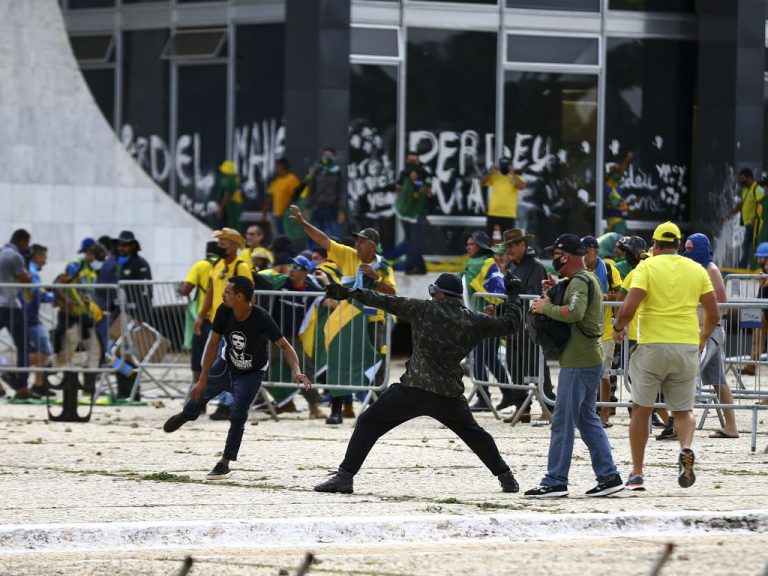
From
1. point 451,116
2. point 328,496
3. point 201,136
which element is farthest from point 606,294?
point 201,136

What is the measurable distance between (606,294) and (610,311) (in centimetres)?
51

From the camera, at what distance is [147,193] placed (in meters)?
25.3

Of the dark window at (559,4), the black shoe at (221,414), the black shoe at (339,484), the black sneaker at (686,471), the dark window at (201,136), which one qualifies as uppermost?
the dark window at (559,4)

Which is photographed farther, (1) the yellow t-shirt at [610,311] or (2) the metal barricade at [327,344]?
(2) the metal barricade at [327,344]

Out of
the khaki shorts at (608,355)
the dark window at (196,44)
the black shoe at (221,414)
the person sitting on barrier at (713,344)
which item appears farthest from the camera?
the dark window at (196,44)

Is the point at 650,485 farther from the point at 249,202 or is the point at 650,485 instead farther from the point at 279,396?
the point at 249,202

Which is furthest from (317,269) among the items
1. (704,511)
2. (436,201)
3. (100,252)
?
(436,201)

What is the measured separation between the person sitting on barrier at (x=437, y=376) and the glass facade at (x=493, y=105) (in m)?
14.0

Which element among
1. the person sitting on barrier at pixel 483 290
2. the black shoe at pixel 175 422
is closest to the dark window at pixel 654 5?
the person sitting on barrier at pixel 483 290

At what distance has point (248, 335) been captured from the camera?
11.9 meters

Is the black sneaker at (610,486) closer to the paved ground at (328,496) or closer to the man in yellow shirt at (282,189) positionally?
the paved ground at (328,496)

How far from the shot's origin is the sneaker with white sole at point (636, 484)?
10.9 meters

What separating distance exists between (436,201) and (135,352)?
8.04 metres

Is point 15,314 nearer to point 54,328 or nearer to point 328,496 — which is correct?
point 54,328
